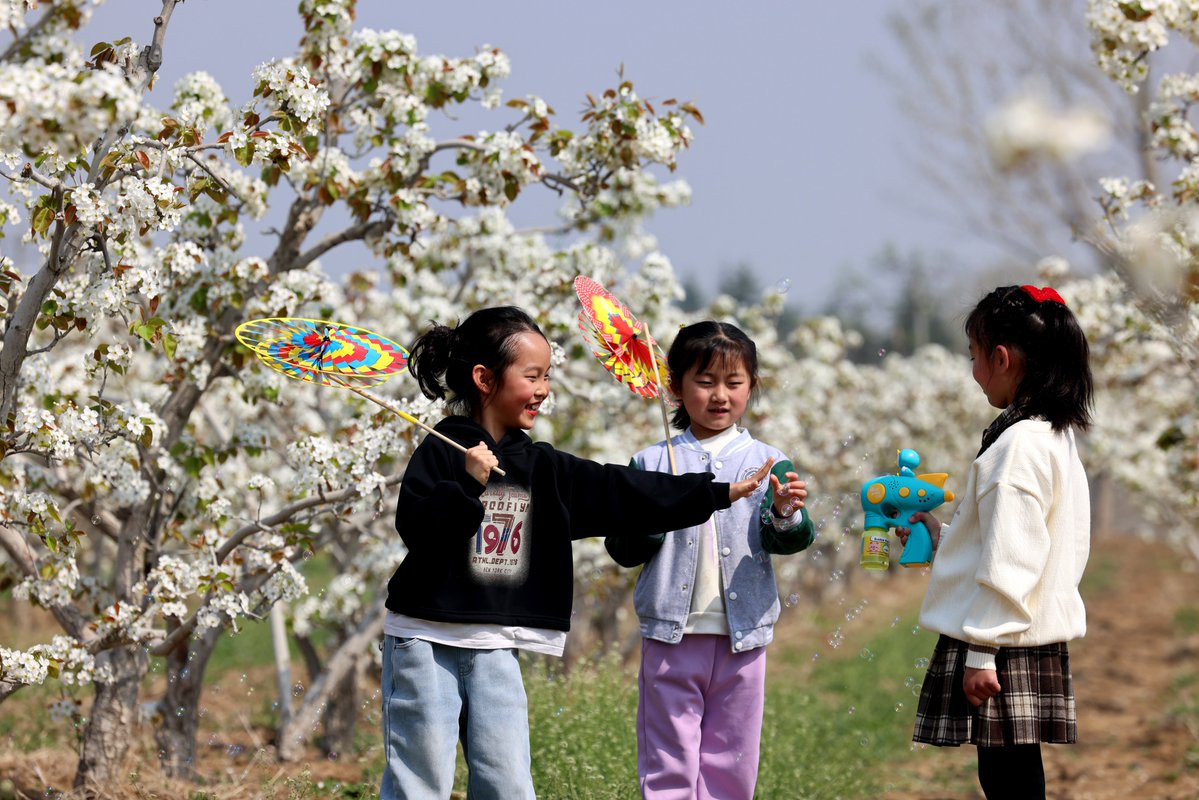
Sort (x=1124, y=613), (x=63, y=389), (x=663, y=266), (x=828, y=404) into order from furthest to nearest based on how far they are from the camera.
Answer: (x=1124, y=613) < (x=828, y=404) < (x=663, y=266) < (x=63, y=389)

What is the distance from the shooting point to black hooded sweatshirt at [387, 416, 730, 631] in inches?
120

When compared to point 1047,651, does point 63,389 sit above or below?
above

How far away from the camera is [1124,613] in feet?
48.9

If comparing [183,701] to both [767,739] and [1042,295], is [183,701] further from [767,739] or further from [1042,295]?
[1042,295]

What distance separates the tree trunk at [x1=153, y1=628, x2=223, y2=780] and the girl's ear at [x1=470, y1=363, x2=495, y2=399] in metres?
2.35

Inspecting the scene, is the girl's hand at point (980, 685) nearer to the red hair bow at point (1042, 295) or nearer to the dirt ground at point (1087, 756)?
the red hair bow at point (1042, 295)

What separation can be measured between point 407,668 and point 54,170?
5.47ft

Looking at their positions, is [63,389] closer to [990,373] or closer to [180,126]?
[180,126]

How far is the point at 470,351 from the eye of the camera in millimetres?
3281

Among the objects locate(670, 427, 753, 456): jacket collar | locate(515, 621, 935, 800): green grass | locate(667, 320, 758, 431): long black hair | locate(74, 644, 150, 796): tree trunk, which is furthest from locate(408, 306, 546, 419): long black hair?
locate(74, 644, 150, 796): tree trunk

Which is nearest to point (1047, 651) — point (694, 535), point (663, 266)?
point (694, 535)

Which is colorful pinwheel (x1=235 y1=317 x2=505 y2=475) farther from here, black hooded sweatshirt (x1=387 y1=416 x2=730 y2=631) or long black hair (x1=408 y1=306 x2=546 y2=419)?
black hooded sweatshirt (x1=387 y1=416 x2=730 y2=631)

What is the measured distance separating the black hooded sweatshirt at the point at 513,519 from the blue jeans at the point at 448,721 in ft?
0.34

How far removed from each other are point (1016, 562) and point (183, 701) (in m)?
3.51
